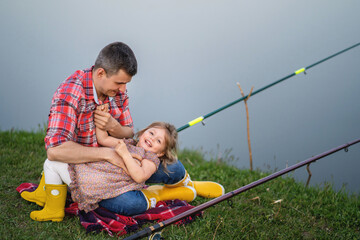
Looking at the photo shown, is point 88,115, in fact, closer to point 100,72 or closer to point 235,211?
point 100,72

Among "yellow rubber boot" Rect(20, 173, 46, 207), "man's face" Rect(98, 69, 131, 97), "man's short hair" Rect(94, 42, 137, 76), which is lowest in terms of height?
"yellow rubber boot" Rect(20, 173, 46, 207)

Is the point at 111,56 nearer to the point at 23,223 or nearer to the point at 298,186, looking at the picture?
the point at 23,223

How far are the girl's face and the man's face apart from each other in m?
0.41

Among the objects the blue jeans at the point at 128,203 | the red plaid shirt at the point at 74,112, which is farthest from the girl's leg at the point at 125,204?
the red plaid shirt at the point at 74,112

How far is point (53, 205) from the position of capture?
2.42m

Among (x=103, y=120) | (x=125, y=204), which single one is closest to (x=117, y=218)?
(x=125, y=204)

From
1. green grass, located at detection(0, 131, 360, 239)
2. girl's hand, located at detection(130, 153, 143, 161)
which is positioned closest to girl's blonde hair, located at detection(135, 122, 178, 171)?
girl's hand, located at detection(130, 153, 143, 161)

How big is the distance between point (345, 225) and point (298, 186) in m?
0.75

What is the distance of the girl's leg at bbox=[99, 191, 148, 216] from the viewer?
2.47 metres

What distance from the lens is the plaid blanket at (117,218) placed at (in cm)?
235

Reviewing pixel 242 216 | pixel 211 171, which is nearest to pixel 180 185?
pixel 242 216

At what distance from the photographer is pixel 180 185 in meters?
3.00

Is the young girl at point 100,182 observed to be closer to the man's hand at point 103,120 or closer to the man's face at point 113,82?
the man's hand at point 103,120

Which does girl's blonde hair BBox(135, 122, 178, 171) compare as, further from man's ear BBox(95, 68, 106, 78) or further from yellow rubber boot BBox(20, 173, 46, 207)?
yellow rubber boot BBox(20, 173, 46, 207)
